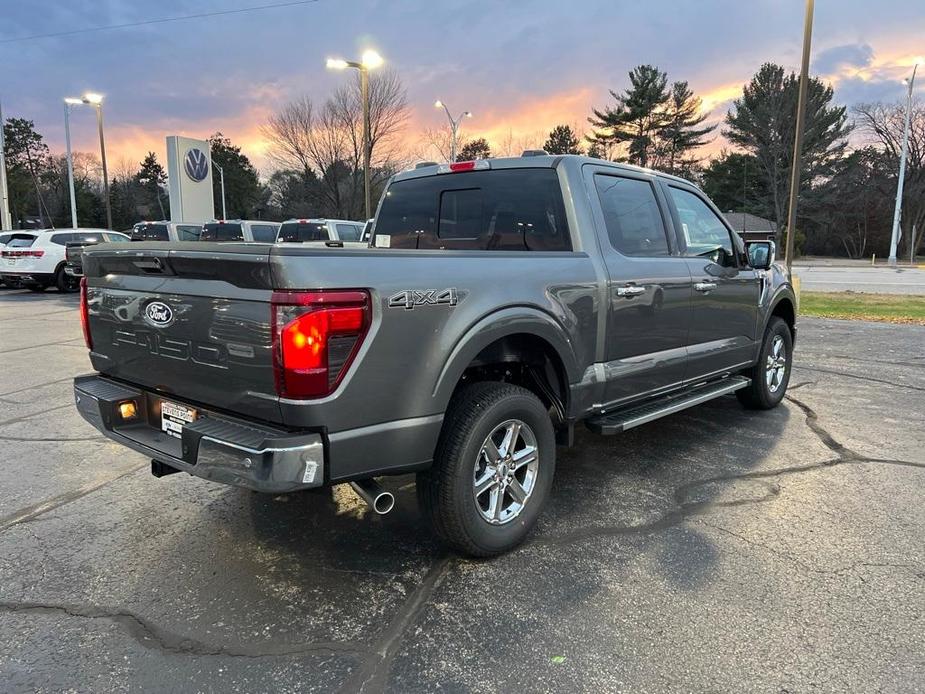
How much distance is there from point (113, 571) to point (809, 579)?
128 inches

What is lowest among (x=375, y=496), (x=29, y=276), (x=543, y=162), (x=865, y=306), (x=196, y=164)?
(x=865, y=306)

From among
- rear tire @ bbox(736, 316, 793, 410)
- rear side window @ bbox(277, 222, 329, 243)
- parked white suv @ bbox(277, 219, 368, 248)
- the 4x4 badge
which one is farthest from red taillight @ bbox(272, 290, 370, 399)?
rear side window @ bbox(277, 222, 329, 243)

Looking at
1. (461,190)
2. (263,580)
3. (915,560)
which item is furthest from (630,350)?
(263,580)

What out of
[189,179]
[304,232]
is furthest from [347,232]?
[189,179]

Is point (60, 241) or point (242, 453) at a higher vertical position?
point (60, 241)

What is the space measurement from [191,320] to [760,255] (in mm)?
4349

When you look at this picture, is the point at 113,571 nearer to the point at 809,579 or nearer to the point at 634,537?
the point at 634,537

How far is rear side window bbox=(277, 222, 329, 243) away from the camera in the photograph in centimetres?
1791

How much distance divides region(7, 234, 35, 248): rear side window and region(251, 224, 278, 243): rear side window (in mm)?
5787

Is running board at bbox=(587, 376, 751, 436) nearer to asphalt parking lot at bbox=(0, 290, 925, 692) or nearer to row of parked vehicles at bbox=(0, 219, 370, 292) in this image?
asphalt parking lot at bbox=(0, 290, 925, 692)

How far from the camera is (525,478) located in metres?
3.42

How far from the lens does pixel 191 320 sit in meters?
2.75

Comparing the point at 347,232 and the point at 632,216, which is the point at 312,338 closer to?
the point at 632,216

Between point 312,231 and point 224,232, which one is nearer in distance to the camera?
point 312,231
